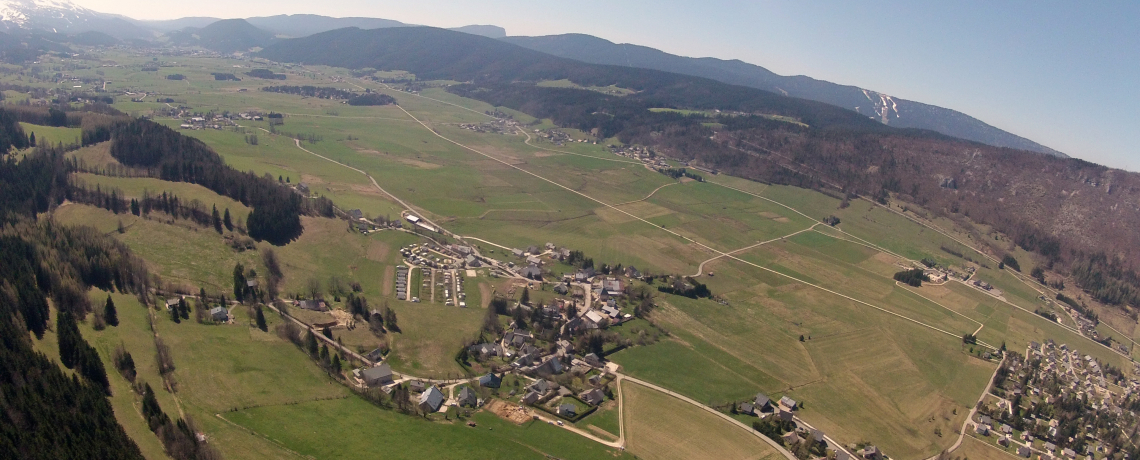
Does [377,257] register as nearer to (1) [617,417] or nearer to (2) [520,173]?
(1) [617,417]

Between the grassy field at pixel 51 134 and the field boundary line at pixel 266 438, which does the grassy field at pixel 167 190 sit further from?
the field boundary line at pixel 266 438

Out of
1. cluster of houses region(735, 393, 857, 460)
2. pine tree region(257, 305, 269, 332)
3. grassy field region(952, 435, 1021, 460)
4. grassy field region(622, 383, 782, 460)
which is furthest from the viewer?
pine tree region(257, 305, 269, 332)

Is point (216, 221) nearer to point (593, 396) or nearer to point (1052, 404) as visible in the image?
point (593, 396)

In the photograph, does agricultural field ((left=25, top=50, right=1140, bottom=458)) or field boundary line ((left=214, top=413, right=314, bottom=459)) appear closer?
field boundary line ((left=214, top=413, right=314, bottom=459))

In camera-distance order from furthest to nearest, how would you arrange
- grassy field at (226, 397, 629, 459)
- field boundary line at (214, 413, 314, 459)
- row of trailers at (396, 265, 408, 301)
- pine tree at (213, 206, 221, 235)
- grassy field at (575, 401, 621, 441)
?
pine tree at (213, 206, 221, 235) → row of trailers at (396, 265, 408, 301) → grassy field at (575, 401, 621, 441) → grassy field at (226, 397, 629, 459) → field boundary line at (214, 413, 314, 459)

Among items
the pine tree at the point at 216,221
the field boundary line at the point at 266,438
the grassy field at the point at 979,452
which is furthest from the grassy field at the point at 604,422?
the pine tree at the point at 216,221

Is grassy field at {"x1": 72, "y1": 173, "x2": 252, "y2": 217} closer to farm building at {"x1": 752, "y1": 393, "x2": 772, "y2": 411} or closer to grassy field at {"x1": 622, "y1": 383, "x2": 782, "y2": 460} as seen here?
grassy field at {"x1": 622, "y1": 383, "x2": 782, "y2": 460}

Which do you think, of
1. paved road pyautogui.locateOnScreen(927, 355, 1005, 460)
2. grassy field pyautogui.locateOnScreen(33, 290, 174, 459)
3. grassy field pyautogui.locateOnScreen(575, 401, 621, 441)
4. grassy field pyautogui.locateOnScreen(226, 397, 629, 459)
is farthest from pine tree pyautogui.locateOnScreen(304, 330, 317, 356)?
paved road pyautogui.locateOnScreen(927, 355, 1005, 460)

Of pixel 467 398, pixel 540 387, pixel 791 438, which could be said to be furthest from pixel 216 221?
pixel 791 438
